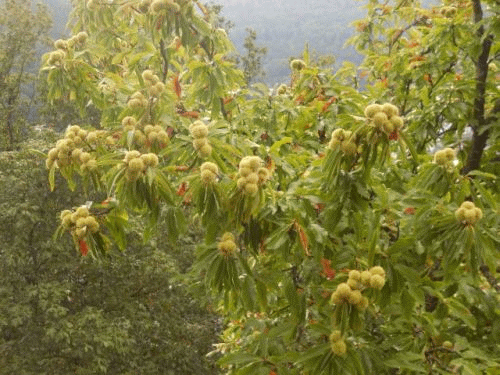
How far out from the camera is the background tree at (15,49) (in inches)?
655

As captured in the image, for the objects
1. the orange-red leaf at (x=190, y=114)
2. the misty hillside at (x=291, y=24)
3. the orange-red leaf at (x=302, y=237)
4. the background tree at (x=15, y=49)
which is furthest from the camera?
the misty hillside at (x=291, y=24)

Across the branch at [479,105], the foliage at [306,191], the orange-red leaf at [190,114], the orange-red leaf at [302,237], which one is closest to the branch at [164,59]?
the foliage at [306,191]

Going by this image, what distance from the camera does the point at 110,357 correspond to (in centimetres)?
1036

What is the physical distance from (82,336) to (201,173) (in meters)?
8.22

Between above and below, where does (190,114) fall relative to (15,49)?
below

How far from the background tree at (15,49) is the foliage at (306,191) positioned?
1472 centimetres

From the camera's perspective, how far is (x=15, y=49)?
17.0m

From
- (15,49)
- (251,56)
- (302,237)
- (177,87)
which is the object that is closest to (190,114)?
(177,87)

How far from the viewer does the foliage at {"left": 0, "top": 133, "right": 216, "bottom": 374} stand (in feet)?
31.1

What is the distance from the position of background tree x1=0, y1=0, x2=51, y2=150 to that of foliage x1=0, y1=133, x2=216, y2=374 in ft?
21.4

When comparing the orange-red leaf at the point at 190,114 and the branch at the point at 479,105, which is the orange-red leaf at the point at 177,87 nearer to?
the orange-red leaf at the point at 190,114

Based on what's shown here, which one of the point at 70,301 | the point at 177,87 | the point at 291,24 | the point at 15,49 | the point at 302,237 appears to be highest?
the point at 291,24

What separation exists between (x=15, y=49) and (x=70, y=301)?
10050 millimetres

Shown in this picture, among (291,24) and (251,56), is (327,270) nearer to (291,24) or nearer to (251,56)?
(251,56)
